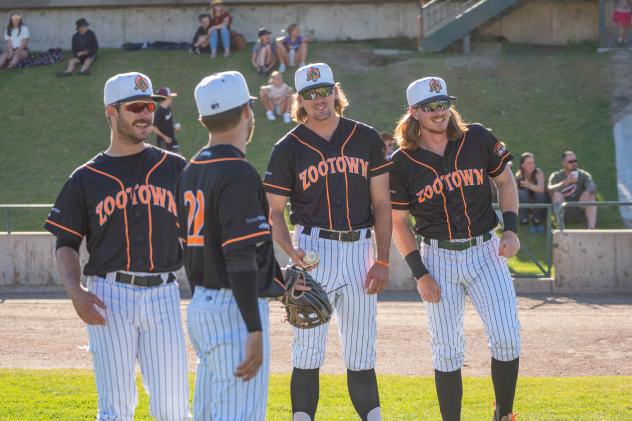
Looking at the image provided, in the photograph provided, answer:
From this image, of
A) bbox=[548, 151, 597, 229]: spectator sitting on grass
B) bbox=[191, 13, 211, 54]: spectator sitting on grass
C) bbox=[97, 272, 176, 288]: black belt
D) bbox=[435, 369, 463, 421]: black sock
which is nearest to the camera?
bbox=[97, 272, 176, 288]: black belt

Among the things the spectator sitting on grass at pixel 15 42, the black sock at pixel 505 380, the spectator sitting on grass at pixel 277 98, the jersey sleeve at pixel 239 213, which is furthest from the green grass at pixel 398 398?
the spectator sitting on grass at pixel 15 42

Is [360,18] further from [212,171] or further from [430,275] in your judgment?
[212,171]

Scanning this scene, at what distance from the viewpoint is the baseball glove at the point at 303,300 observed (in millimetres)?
5695

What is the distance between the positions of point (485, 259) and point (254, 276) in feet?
8.82

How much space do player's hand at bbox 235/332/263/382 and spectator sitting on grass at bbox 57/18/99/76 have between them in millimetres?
20986

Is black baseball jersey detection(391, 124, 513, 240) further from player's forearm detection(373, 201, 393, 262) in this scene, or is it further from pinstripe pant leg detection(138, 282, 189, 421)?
pinstripe pant leg detection(138, 282, 189, 421)

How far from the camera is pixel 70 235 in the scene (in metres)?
6.00

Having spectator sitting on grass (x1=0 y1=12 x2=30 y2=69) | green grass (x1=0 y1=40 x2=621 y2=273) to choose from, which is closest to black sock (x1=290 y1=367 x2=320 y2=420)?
green grass (x1=0 y1=40 x2=621 y2=273)

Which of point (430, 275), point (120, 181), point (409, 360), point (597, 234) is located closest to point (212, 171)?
point (120, 181)

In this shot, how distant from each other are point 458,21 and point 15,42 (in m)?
10.8

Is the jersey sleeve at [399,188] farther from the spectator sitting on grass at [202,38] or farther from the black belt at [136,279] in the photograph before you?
the spectator sitting on grass at [202,38]

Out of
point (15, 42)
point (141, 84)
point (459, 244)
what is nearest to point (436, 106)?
point (459, 244)

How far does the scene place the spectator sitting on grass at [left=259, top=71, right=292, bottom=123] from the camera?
21.5 meters

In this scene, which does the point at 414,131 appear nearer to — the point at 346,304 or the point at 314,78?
the point at 314,78
